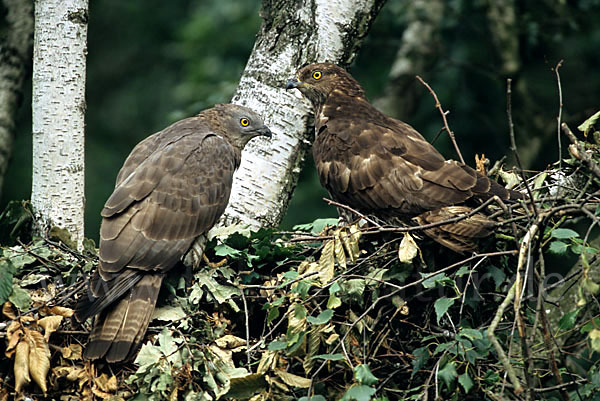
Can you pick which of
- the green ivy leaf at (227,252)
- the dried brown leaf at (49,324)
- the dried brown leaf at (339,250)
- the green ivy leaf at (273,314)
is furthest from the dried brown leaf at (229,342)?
the dried brown leaf at (49,324)

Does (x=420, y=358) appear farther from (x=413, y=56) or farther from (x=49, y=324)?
(x=413, y=56)

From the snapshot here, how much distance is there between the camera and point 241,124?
214 inches

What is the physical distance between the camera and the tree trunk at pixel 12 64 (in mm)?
5422

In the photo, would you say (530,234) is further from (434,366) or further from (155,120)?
(155,120)

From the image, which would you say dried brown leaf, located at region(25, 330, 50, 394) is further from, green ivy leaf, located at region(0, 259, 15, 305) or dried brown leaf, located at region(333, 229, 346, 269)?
dried brown leaf, located at region(333, 229, 346, 269)

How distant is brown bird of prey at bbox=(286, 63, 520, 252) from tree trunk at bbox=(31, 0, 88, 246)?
1.45m

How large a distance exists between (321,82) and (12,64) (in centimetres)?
215

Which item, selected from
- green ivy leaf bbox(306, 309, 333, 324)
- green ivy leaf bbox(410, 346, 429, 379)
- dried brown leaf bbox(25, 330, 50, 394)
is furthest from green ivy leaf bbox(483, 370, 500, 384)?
dried brown leaf bbox(25, 330, 50, 394)

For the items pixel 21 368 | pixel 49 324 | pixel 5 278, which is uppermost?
pixel 5 278

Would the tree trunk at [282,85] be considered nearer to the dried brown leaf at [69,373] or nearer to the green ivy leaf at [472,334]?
the dried brown leaf at [69,373]

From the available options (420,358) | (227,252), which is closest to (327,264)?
(420,358)

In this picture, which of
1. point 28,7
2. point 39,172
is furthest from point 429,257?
point 28,7

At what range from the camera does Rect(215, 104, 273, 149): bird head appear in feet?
17.7

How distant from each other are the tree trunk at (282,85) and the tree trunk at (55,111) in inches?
41.7
